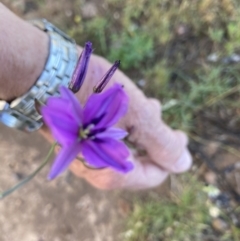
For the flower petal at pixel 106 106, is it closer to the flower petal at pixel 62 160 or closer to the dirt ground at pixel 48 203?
the flower petal at pixel 62 160

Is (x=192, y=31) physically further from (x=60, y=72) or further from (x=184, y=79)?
(x=60, y=72)

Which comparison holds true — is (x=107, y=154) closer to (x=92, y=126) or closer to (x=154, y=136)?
(x=92, y=126)

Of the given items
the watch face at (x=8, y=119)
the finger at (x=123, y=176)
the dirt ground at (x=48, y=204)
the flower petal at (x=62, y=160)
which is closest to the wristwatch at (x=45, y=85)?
the watch face at (x=8, y=119)

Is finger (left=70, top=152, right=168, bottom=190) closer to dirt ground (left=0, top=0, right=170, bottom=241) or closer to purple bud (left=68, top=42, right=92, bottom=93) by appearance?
dirt ground (left=0, top=0, right=170, bottom=241)

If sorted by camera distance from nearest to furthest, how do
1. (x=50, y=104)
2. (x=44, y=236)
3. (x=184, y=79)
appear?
(x=50, y=104), (x=44, y=236), (x=184, y=79)

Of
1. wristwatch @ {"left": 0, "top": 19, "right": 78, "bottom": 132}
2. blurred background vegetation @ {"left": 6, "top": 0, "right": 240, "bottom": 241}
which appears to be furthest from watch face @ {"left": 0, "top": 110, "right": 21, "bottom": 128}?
blurred background vegetation @ {"left": 6, "top": 0, "right": 240, "bottom": 241}

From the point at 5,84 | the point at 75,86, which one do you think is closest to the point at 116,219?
the point at 5,84

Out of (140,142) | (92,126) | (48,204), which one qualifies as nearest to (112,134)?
(92,126)
